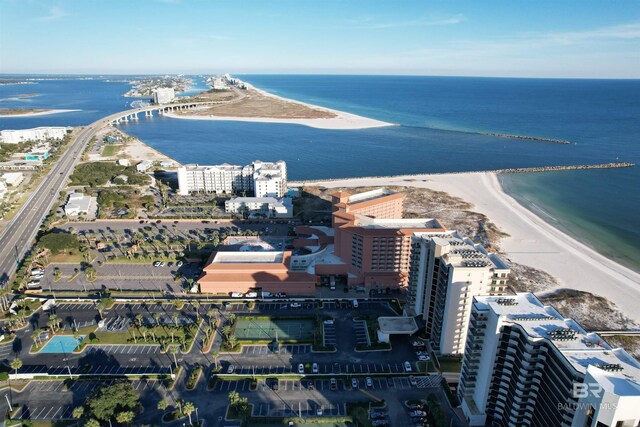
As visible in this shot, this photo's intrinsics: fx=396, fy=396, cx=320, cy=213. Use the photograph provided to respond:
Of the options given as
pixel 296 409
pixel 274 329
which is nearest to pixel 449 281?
pixel 296 409

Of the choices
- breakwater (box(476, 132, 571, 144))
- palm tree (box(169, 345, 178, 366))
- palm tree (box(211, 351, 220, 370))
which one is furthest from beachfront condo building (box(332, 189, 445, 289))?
breakwater (box(476, 132, 571, 144))

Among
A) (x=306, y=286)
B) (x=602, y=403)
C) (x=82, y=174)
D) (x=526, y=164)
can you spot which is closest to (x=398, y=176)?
(x=526, y=164)

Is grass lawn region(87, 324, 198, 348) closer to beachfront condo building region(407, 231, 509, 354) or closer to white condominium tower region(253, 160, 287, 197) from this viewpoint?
beachfront condo building region(407, 231, 509, 354)

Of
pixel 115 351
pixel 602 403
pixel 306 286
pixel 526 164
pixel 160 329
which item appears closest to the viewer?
pixel 602 403

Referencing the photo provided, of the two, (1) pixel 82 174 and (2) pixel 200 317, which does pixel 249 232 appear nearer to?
(2) pixel 200 317

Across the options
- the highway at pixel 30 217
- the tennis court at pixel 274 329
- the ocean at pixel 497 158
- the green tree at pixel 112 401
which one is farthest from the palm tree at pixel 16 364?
the ocean at pixel 497 158

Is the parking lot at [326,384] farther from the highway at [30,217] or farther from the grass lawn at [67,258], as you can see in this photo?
the highway at [30,217]
